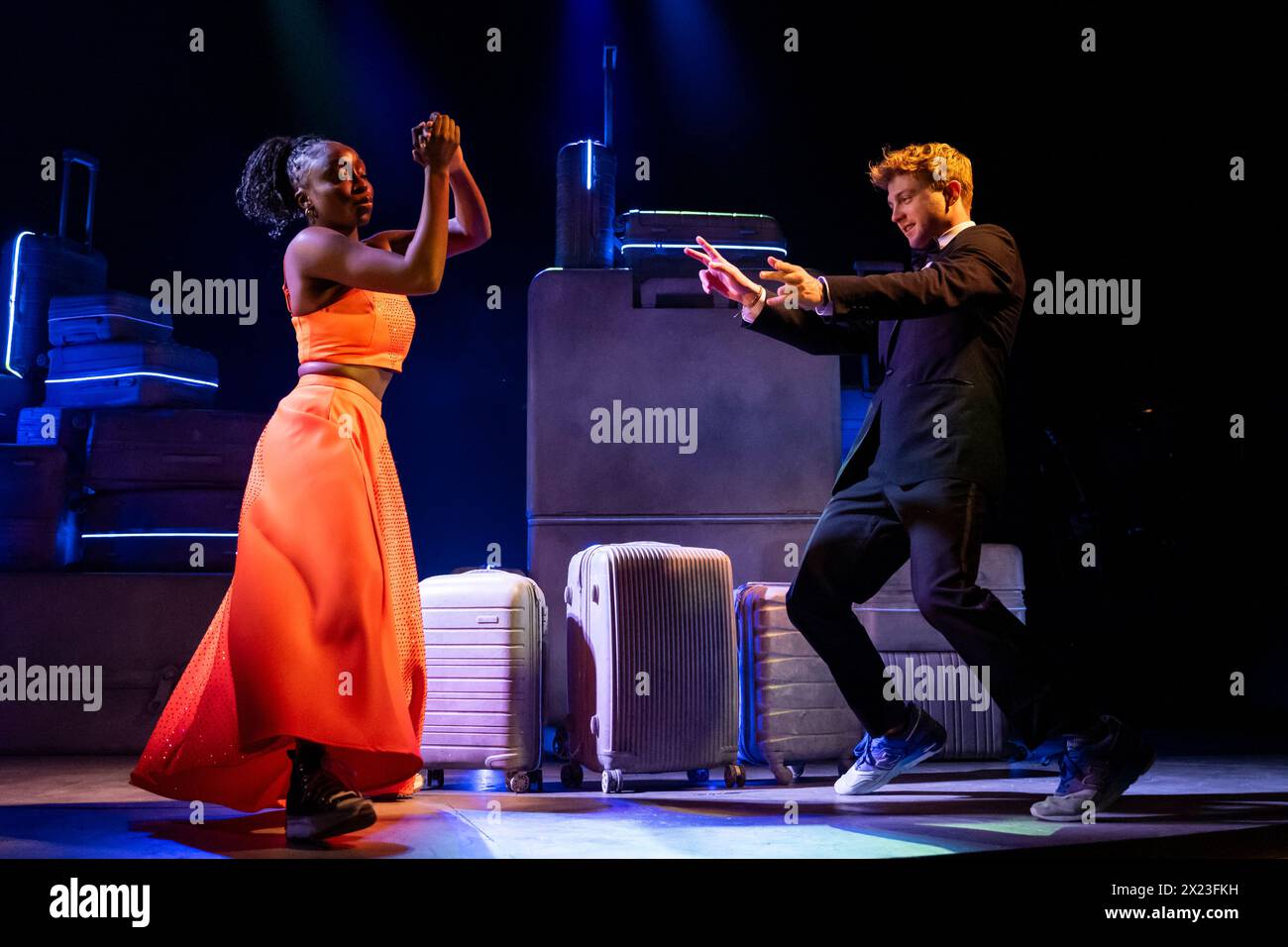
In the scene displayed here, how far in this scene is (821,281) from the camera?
2.89 meters

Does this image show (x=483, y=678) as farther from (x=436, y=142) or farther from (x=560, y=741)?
(x=436, y=142)

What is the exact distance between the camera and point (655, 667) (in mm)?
3654

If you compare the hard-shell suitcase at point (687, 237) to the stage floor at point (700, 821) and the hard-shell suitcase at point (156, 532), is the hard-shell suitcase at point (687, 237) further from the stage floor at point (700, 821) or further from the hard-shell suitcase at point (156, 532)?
the stage floor at point (700, 821)

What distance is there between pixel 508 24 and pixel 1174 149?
3189 millimetres

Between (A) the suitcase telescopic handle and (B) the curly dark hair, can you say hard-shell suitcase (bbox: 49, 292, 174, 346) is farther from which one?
(B) the curly dark hair

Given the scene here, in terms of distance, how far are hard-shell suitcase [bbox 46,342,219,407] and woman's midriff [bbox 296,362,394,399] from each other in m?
2.05

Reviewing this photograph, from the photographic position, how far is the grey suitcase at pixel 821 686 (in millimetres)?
3883

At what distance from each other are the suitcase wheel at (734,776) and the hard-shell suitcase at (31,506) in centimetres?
277

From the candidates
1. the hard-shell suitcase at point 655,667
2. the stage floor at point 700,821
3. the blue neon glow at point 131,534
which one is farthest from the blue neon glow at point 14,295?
the hard-shell suitcase at point 655,667

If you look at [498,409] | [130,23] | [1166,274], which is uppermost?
[130,23]

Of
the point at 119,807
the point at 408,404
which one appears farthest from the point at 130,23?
the point at 119,807

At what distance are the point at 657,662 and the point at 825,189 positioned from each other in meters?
2.86

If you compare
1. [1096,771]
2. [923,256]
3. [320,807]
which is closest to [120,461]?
[320,807]
